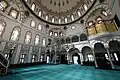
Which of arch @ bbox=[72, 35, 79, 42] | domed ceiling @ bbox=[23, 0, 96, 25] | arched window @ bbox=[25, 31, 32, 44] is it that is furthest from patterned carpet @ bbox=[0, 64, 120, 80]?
domed ceiling @ bbox=[23, 0, 96, 25]

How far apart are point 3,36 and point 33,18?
842 centimetres

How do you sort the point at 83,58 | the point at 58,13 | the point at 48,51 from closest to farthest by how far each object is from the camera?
the point at 83,58 → the point at 48,51 → the point at 58,13

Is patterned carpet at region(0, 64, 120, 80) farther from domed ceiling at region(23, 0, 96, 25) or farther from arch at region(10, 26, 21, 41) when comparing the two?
domed ceiling at region(23, 0, 96, 25)

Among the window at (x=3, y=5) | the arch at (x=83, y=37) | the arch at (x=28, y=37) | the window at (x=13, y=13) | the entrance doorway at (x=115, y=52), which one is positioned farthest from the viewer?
the arch at (x=83, y=37)

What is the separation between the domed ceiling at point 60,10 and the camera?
1780 centimetres

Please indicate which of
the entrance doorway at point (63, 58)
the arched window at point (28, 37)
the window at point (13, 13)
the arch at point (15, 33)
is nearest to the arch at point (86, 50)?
the entrance doorway at point (63, 58)

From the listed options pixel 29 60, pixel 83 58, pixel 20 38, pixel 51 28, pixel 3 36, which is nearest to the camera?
pixel 3 36

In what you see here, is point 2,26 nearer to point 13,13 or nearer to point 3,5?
point 13,13

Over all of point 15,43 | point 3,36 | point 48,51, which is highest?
point 3,36

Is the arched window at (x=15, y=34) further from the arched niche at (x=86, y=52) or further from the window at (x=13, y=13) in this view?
the arched niche at (x=86, y=52)

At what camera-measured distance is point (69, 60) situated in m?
16.9

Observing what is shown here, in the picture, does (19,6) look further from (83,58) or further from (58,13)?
(83,58)

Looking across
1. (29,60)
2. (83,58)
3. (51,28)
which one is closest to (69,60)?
(83,58)

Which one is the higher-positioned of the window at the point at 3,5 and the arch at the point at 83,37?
the window at the point at 3,5
